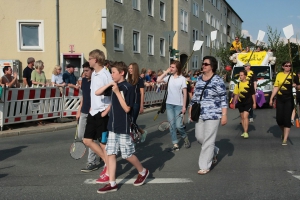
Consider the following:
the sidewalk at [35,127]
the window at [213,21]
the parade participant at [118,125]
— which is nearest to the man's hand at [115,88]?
the parade participant at [118,125]

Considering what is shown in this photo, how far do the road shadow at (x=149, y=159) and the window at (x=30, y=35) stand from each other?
14039 mm

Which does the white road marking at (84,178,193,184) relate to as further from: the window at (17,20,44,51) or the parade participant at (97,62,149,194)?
the window at (17,20,44,51)

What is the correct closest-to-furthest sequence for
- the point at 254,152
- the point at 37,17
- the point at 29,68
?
the point at 254,152, the point at 29,68, the point at 37,17

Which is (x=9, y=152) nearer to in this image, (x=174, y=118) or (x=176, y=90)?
(x=174, y=118)

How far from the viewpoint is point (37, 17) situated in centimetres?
1970

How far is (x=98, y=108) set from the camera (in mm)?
5254

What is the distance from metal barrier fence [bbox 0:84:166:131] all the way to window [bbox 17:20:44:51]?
9.14m

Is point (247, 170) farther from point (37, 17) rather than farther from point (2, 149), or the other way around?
point (37, 17)

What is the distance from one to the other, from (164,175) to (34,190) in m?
1.93

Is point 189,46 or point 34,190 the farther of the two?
point 189,46

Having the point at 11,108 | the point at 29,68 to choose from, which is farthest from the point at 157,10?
the point at 11,108

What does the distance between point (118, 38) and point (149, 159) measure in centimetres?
1630

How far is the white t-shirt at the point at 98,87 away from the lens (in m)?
5.12

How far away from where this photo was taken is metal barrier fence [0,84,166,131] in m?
9.73
